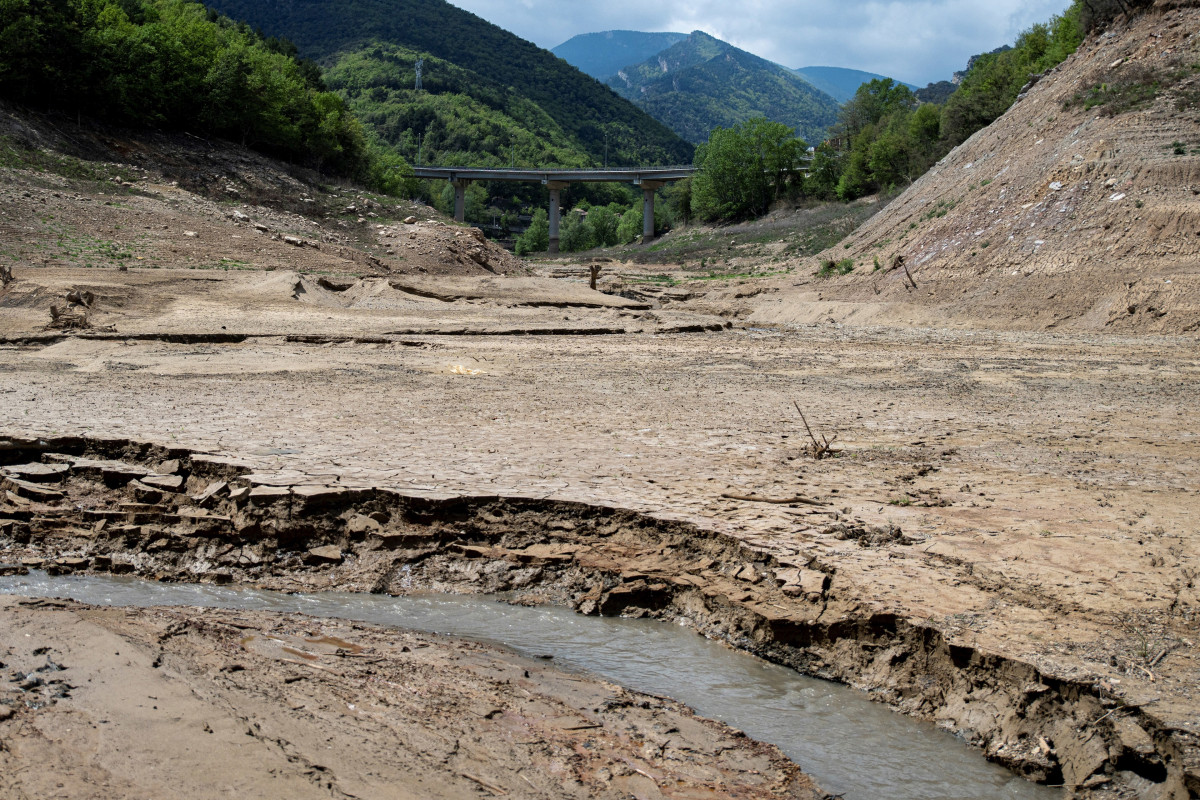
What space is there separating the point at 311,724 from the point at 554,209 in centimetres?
8261

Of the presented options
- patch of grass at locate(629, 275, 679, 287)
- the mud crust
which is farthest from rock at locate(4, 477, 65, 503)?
patch of grass at locate(629, 275, 679, 287)

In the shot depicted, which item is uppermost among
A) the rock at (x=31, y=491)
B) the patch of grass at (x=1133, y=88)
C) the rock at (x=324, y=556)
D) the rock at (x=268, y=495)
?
the patch of grass at (x=1133, y=88)

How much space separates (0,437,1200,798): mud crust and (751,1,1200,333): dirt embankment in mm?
15968

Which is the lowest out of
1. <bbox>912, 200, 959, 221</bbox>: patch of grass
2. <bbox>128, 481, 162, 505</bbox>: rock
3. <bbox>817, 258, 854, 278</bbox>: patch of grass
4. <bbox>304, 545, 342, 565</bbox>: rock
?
<bbox>304, 545, 342, 565</bbox>: rock

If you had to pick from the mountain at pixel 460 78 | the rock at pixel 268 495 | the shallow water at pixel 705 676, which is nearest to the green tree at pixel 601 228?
the mountain at pixel 460 78

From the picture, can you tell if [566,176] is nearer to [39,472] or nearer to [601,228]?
[601,228]

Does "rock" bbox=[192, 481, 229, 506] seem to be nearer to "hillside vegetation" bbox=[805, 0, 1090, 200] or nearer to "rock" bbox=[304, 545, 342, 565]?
"rock" bbox=[304, 545, 342, 565]

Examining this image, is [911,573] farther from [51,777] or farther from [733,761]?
[51,777]

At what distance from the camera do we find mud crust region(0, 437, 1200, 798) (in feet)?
13.8

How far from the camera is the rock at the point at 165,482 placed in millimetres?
6488

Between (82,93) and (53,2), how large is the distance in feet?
11.5

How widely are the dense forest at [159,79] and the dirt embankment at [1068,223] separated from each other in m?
23.8

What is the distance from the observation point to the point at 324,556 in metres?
5.80

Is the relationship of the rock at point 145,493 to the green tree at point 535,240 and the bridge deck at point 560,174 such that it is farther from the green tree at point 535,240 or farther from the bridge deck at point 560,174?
the green tree at point 535,240
